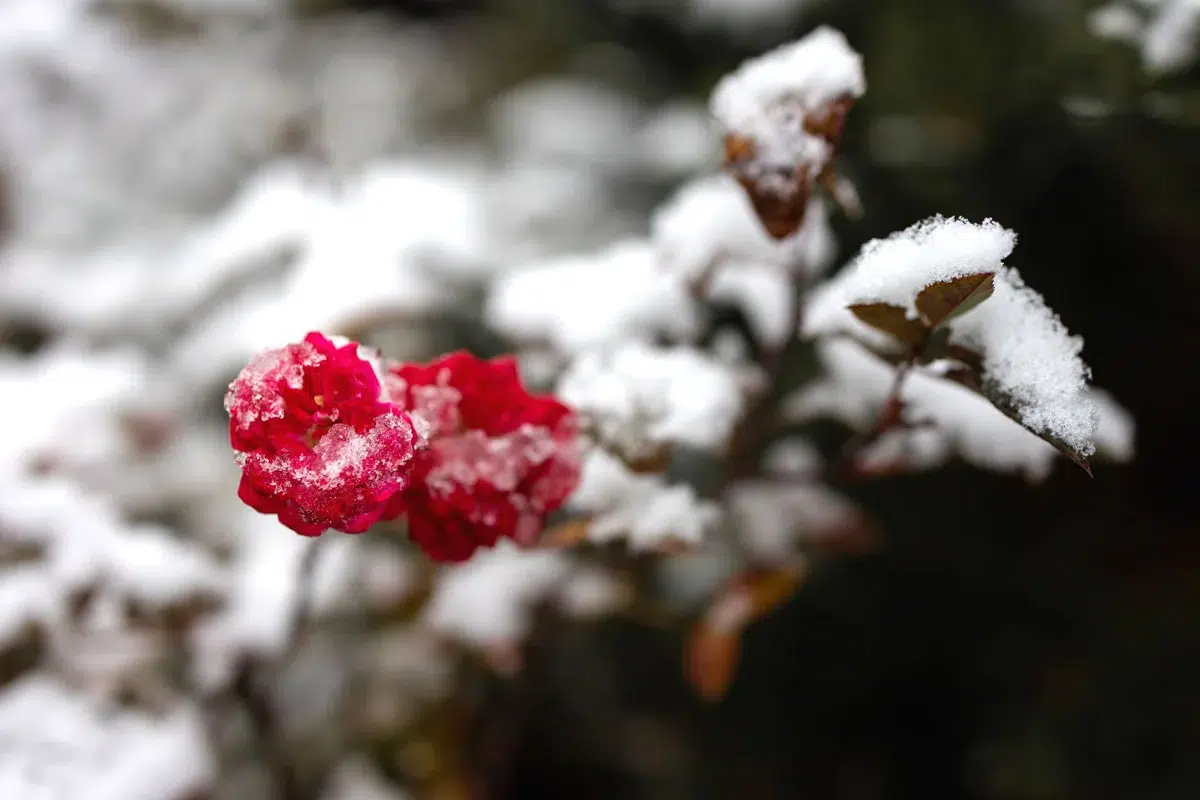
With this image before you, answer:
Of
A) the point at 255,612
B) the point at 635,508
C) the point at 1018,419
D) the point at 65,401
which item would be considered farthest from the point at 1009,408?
the point at 65,401

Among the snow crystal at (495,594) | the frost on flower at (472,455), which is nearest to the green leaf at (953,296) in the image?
the frost on flower at (472,455)

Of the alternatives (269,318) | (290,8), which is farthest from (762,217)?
(290,8)

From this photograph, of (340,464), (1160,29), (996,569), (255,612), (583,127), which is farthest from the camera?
(583,127)

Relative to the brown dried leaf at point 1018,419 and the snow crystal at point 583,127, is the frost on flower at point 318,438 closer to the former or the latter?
the brown dried leaf at point 1018,419

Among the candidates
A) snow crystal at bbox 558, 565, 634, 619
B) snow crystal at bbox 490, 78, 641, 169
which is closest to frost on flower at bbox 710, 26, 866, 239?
snow crystal at bbox 558, 565, 634, 619

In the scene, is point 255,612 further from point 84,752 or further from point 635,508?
point 635,508
